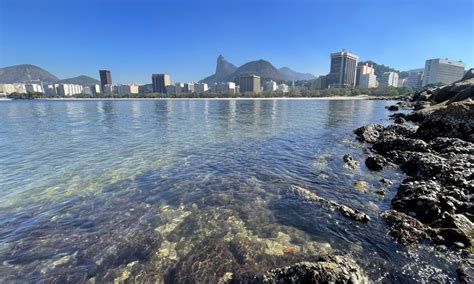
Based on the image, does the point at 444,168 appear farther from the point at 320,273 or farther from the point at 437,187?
the point at 320,273

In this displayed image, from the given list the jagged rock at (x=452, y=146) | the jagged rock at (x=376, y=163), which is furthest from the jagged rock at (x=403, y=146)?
the jagged rock at (x=376, y=163)

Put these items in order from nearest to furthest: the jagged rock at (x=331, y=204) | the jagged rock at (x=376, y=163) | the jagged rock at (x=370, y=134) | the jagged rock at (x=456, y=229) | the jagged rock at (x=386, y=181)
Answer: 1. the jagged rock at (x=456, y=229)
2. the jagged rock at (x=331, y=204)
3. the jagged rock at (x=386, y=181)
4. the jagged rock at (x=376, y=163)
5. the jagged rock at (x=370, y=134)

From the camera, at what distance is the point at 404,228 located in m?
6.65

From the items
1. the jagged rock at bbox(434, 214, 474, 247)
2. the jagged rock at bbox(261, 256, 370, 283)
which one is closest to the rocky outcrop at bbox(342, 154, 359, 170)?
the jagged rock at bbox(434, 214, 474, 247)

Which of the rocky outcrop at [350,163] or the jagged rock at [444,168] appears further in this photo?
the rocky outcrop at [350,163]

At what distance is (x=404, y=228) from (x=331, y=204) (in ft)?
7.17

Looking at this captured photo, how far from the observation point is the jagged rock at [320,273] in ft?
14.8

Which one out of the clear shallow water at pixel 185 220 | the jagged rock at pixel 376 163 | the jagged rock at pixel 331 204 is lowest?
the clear shallow water at pixel 185 220

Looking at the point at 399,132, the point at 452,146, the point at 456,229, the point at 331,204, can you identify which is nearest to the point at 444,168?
the point at 452,146

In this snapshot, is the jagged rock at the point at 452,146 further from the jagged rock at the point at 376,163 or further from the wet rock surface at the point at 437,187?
the jagged rock at the point at 376,163

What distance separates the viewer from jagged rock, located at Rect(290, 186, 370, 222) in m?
7.46

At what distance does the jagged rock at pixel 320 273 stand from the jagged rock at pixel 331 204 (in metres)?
2.61

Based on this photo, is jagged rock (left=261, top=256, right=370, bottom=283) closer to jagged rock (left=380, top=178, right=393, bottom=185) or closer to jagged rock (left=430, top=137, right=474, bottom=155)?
jagged rock (left=380, top=178, right=393, bottom=185)

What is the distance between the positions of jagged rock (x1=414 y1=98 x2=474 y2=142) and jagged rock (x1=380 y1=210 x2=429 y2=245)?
491 inches
